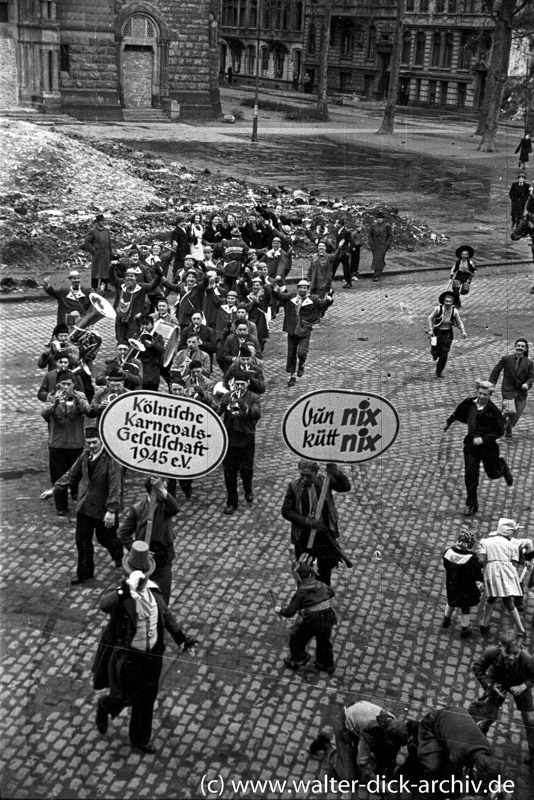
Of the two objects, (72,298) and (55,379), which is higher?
(55,379)

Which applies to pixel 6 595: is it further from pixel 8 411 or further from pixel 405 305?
pixel 405 305

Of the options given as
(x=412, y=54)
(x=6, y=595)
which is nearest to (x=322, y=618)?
(x=6, y=595)

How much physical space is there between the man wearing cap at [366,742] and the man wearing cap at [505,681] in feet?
3.28

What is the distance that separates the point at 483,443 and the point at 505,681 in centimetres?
428

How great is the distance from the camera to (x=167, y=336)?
13797 millimetres

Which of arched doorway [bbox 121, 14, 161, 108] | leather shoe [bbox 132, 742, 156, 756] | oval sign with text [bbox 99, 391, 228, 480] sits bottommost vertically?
leather shoe [bbox 132, 742, 156, 756]

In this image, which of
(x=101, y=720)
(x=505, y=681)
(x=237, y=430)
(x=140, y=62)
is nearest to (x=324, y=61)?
(x=140, y=62)

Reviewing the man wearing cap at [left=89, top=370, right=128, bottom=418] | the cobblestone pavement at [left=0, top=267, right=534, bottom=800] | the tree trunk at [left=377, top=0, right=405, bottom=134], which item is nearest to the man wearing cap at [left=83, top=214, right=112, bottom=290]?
the cobblestone pavement at [left=0, top=267, right=534, bottom=800]

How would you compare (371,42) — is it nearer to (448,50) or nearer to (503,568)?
(448,50)

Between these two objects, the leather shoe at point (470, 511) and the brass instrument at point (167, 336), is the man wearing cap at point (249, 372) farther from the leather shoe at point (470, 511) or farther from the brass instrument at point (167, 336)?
the leather shoe at point (470, 511)

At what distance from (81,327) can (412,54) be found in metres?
65.0

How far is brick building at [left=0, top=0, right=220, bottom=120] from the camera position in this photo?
143 feet

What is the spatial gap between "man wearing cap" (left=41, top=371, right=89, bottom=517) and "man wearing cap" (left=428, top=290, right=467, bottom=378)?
6.94m

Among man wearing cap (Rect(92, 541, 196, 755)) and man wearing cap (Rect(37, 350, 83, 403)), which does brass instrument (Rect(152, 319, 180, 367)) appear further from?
man wearing cap (Rect(92, 541, 196, 755))
